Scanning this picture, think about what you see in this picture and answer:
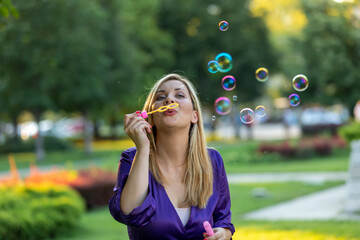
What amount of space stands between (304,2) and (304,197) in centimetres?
1492

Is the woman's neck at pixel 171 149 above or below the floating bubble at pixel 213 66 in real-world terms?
below

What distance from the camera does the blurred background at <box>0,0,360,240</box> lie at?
9047mm

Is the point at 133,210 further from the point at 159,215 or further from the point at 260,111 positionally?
the point at 260,111

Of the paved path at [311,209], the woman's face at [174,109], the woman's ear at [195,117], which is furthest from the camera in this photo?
the paved path at [311,209]

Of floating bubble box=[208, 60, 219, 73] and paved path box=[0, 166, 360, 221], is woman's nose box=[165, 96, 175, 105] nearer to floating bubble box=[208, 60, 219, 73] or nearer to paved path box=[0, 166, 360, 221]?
floating bubble box=[208, 60, 219, 73]

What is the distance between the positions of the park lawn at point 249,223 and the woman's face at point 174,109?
16.6 feet

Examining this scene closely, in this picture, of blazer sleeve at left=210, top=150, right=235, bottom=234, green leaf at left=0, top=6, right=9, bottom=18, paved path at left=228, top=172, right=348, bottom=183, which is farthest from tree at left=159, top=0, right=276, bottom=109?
blazer sleeve at left=210, top=150, right=235, bottom=234

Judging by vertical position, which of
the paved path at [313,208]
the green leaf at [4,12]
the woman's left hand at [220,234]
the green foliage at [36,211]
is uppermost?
the green leaf at [4,12]

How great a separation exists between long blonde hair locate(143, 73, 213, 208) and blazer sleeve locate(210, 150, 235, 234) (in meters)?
0.05

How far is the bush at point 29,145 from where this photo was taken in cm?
3272

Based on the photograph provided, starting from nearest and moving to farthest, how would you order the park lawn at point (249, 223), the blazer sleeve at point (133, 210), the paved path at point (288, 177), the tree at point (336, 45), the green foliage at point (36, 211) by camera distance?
the blazer sleeve at point (133, 210) < the green foliage at point (36, 211) < the park lawn at point (249, 223) < the paved path at point (288, 177) < the tree at point (336, 45)

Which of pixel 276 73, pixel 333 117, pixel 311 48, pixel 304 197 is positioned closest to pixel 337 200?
pixel 304 197

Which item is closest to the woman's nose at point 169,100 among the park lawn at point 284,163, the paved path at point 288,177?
the paved path at point 288,177

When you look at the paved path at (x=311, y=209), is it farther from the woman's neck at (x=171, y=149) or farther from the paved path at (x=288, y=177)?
the woman's neck at (x=171, y=149)
